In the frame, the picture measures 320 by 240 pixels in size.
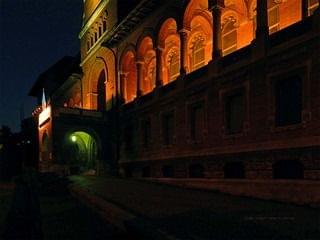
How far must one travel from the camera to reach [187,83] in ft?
65.2

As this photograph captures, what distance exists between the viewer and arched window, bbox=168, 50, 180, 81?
25.5 m

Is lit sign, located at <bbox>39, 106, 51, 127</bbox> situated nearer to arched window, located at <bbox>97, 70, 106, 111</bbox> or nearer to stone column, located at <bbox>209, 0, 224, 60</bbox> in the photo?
arched window, located at <bbox>97, 70, 106, 111</bbox>

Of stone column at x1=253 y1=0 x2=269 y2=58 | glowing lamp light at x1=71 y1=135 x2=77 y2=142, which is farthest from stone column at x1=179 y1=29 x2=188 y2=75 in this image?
glowing lamp light at x1=71 y1=135 x2=77 y2=142

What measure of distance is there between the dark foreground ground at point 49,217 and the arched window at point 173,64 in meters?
10.8

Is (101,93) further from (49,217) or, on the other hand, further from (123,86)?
(49,217)

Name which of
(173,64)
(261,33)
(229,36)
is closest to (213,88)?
(261,33)

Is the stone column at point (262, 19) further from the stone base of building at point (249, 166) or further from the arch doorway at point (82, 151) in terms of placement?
the arch doorway at point (82, 151)

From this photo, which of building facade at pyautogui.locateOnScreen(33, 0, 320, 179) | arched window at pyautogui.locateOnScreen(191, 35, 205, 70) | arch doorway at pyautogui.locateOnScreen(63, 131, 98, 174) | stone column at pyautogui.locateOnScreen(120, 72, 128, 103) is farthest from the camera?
arch doorway at pyautogui.locateOnScreen(63, 131, 98, 174)

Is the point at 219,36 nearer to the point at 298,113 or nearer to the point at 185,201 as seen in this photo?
the point at 298,113

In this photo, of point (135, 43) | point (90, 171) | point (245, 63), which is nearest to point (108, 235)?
point (245, 63)

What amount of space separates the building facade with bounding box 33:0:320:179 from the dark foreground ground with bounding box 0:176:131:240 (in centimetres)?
629

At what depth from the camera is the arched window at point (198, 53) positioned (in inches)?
904

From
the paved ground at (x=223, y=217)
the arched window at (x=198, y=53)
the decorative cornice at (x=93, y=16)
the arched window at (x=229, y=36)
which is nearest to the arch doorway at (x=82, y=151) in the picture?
the decorative cornice at (x=93, y=16)

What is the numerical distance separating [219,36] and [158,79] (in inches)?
241
